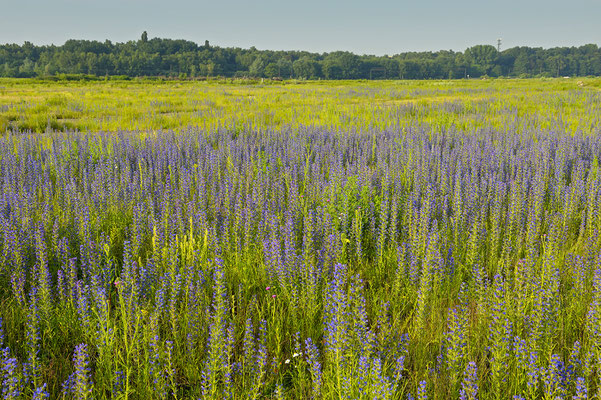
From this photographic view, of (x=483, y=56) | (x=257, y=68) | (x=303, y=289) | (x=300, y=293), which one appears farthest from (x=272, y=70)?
(x=303, y=289)

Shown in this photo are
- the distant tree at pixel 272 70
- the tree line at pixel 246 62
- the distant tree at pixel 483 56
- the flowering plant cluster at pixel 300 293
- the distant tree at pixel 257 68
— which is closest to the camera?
the flowering plant cluster at pixel 300 293

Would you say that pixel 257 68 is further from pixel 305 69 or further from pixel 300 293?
pixel 300 293

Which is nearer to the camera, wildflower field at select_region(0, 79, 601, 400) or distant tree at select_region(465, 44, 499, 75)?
wildflower field at select_region(0, 79, 601, 400)

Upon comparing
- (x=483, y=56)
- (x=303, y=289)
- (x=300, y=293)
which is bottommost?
(x=300, y=293)

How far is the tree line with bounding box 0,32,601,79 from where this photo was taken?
103 m

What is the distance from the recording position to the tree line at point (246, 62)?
103419mm

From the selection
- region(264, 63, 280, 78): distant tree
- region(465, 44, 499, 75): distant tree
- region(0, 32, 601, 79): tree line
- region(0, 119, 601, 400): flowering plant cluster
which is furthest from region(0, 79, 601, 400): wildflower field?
region(465, 44, 499, 75): distant tree

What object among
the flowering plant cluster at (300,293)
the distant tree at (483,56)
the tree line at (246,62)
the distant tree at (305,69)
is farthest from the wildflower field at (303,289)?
the distant tree at (483,56)

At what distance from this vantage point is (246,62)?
13650 centimetres

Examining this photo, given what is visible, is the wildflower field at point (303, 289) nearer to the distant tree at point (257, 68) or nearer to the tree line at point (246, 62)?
the tree line at point (246, 62)

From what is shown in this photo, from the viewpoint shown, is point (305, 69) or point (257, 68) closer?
point (257, 68)

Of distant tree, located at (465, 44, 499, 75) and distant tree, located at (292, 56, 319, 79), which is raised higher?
distant tree, located at (465, 44, 499, 75)

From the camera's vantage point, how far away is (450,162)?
693 cm

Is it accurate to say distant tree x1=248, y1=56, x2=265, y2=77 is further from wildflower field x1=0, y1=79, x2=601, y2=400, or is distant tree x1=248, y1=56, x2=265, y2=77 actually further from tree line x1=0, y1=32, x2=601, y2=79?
wildflower field x1=0, y1=79, x2=601, y2=400
